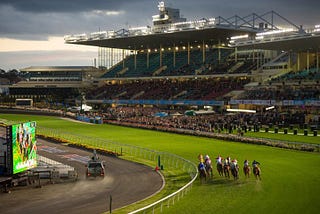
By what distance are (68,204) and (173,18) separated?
94.5 metres

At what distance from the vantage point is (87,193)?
20.9 m

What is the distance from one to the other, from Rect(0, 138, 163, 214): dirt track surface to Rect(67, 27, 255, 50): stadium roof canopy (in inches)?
2210

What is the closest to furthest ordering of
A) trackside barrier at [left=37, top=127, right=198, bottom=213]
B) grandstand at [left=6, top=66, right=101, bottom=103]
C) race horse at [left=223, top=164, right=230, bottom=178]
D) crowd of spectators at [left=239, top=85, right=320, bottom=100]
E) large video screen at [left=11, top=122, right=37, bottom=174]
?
trackside barrier at [left=37, top=127, right=198, bottom=213] < large video screen at [left=11, top=122, right=37, bottom=174] < race horse at [left=223, top=164, right=230, bottom=178] < crowd of spectators at [left=239, top=85, right=320, bottom=100] < grandstand at [left=6, top=66, right=101, bottom=103]

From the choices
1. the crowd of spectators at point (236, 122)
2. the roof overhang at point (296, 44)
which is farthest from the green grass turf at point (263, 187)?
the roof overhang at point (296, 44)

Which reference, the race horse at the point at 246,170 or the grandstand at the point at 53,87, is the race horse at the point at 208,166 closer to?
the race horse at the point at 246,170

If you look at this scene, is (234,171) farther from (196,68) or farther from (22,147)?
(196,68)

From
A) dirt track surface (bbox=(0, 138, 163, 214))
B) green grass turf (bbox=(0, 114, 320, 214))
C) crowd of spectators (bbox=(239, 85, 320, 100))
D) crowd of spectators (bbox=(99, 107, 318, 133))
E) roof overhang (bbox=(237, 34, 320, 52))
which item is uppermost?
roof overhang (bbox=(237, 34, 320, 52))

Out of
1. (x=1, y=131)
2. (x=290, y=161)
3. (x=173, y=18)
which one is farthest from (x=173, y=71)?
(x=290, y=161)

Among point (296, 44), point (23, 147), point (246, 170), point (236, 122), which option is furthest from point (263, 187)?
point (296, 44)

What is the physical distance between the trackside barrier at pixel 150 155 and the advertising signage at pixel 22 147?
24.2 feet

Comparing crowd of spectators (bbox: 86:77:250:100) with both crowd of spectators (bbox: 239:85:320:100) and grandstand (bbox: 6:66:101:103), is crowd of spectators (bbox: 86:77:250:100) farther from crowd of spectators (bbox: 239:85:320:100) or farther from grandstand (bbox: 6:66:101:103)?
grandstand (bbox: 6:66:101:103)

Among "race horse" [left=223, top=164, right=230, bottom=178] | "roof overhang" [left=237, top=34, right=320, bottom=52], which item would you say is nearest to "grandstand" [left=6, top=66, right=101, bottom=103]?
"roof overhang" [left=237, top=34, right=320, bottom=52]

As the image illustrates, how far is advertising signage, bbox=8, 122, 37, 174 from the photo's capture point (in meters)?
20.9

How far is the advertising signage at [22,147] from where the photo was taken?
20.9 metres
